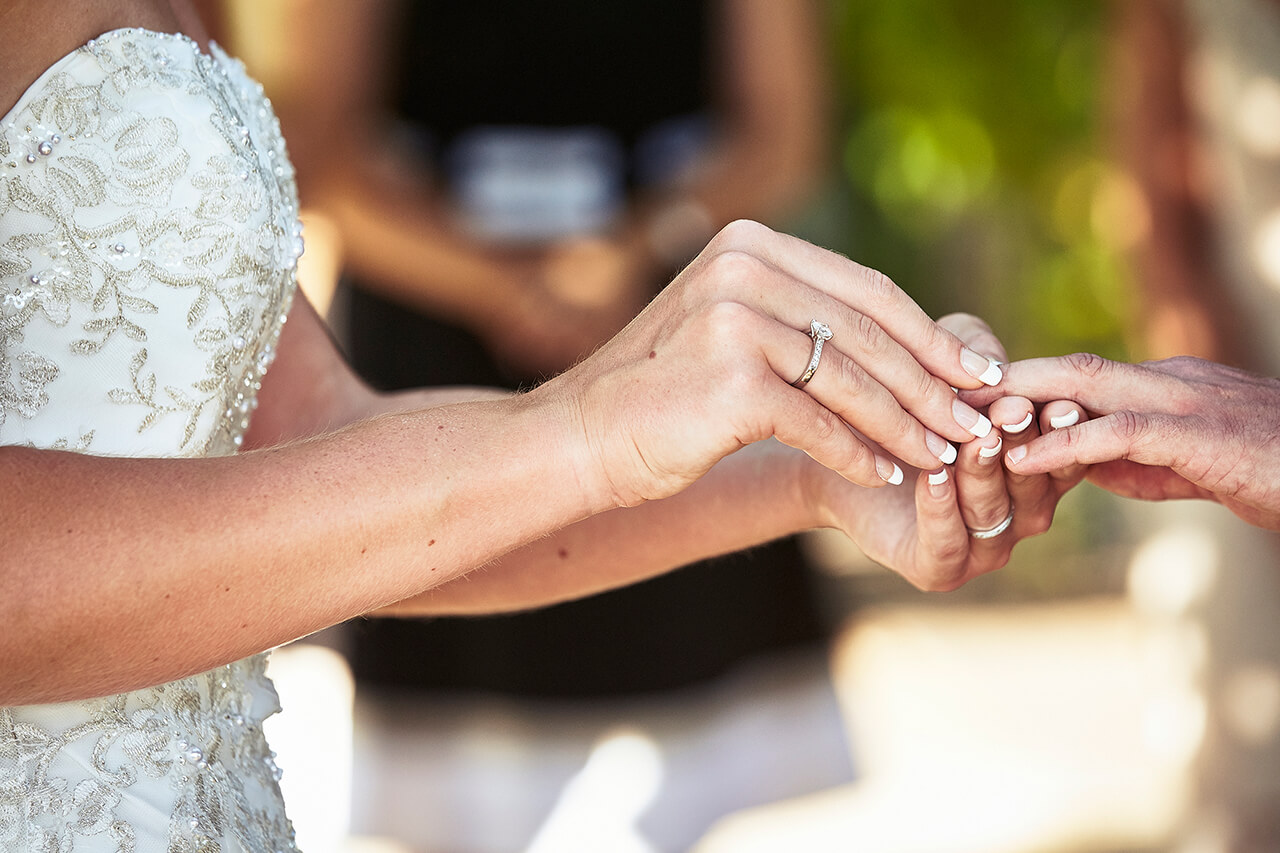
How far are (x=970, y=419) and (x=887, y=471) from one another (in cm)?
8

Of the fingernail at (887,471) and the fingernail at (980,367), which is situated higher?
the fingernail at (980,367)

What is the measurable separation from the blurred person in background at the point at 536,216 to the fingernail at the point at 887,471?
1.57 meters

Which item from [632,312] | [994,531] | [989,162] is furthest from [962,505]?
[989,162]

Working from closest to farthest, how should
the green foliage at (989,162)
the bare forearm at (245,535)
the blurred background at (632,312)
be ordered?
1. the bare forearm at (245,535)
2. the blurred background at (632,312)
3. the green foliage at (989,162)

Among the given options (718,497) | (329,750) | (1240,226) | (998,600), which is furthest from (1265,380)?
(998,600)

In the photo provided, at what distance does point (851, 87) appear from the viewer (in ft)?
14.6

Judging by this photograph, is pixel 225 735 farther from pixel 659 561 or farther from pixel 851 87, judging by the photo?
pixel 851 87

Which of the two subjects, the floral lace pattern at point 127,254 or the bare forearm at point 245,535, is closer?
the bare forearm at point 245,535

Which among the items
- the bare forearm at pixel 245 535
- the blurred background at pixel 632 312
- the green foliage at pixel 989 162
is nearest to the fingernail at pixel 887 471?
the bare forearm at pixel 245 535

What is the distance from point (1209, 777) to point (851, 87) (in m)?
2.97

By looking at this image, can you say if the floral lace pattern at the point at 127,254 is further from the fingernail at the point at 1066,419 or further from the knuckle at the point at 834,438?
the fingernail at the point at 1066,419

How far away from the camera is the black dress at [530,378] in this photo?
2.46 m

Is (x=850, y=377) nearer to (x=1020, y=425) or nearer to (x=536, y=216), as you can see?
(x=1020, y=425)

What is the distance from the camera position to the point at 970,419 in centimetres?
95
